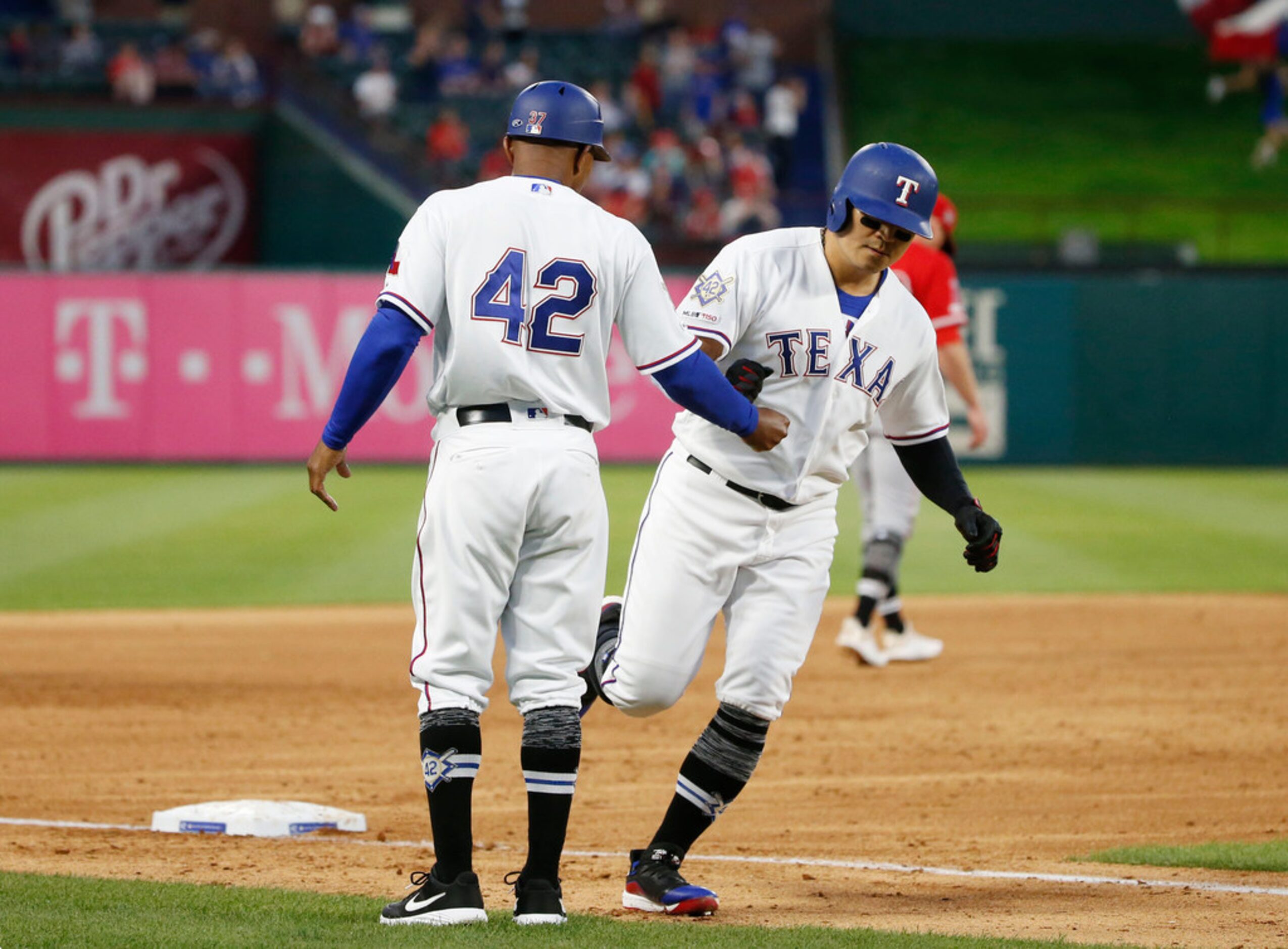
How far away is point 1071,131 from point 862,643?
25603mm

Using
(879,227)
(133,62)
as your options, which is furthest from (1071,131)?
(879,227)

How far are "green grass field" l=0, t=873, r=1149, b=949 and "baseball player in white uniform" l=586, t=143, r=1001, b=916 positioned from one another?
483 millimetres

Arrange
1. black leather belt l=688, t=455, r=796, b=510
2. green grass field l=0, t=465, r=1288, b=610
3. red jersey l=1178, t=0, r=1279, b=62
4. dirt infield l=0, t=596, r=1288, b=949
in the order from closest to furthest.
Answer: black leather belt l=688, t=455, r=796, b=510, dirt infield l=0, t=596, r=1288, b=949, green grass field l=0, t=465, r=1288, b=610, red jersey l=1178, t=0, r=1279, b=62

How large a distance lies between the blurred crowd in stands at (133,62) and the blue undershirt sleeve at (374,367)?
1934 centimetres

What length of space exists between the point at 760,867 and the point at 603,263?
199 centimetres

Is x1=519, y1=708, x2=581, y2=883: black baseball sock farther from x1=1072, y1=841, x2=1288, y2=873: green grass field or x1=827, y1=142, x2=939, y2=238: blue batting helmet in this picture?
x1=1072, y1=841, x2=1288, y2=873: green grass field

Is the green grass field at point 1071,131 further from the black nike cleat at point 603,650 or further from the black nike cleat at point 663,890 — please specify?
the black nike cleat at point 663,890

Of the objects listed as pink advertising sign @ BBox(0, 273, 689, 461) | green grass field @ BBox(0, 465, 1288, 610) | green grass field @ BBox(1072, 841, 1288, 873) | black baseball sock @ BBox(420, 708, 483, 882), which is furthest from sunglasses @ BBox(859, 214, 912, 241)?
pink advertising sign @ BBox(0, 273, 689, 461)

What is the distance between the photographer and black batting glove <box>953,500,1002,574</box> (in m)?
4.88

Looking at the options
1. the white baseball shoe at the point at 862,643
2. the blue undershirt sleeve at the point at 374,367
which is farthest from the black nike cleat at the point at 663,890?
the white baseball shoe at the point at 862,643

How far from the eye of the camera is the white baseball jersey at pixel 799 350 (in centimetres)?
463

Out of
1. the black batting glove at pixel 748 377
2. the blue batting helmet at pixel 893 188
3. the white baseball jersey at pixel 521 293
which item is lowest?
the black batting glove at pixel 748 377

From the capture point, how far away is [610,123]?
83.2 feet

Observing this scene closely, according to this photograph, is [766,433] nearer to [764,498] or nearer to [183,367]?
[764,498]
